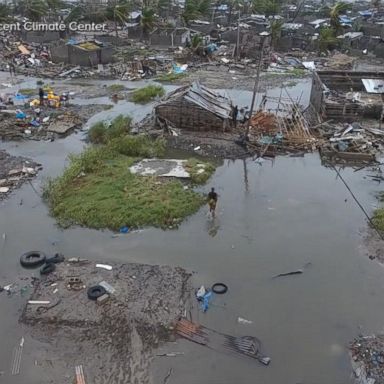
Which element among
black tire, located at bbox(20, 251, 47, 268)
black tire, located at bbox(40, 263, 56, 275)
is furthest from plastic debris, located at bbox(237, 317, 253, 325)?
black tire, located at bbox(20, 251, 47, 268)

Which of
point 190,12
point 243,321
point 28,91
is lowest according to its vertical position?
point 28,91

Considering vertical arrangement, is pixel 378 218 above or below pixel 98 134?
above

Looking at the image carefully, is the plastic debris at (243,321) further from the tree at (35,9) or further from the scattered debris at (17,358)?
the tree at (35,9)

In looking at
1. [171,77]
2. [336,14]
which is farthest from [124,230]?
[336,14]

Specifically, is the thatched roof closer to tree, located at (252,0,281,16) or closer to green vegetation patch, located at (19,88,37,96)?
green vegetation patch, located at (19,88,37,96)

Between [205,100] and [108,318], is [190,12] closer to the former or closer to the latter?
[205,100]

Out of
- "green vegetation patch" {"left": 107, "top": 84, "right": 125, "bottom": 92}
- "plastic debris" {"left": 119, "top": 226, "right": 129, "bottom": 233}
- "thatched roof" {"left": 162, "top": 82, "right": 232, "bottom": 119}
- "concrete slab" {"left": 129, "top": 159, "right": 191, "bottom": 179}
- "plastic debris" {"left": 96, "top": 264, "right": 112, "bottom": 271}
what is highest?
"thatched roof" {"left": 162, "top": 82, "right": 232, "bottom": 119}
